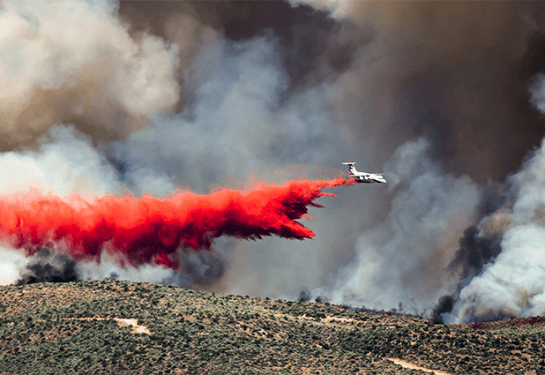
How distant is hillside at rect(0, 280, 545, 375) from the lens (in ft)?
214

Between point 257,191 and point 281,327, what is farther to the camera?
point 257,191

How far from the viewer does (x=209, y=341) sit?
7025 cm

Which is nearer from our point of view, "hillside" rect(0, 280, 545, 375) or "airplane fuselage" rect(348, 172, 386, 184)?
"hillside" rect(0, 280, 545, 375)

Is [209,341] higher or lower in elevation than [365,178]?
lower

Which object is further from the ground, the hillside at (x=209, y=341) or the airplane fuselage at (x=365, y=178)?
the airplane fuselage at (x=365, y=178)

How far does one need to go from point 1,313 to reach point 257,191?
46.5 meters

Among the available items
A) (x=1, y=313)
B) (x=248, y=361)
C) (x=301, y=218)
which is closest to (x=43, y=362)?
(x=1, y=313)

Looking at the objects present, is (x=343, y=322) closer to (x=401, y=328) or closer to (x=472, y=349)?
(x=401, y=328)

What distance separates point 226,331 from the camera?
74.4 m

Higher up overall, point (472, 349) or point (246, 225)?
A: point (246, 225)

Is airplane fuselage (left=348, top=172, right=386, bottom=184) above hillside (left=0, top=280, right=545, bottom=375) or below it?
above

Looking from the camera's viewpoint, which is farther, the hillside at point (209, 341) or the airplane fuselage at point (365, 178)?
the airplane fuselage at point (365, 178)

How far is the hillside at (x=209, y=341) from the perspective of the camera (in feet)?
214

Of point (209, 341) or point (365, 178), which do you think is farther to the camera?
point (365, 178)
